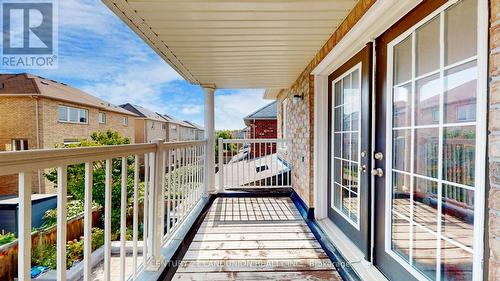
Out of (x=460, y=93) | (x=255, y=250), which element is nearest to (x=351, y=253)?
(x=255, y=250)

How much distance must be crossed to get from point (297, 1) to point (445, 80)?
1.17 meters

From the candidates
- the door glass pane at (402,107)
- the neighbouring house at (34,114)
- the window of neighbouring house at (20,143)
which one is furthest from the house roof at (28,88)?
the door glass pane at (402,107)

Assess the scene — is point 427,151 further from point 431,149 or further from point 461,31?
point 461,31

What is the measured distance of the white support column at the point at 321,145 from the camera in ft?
10.6

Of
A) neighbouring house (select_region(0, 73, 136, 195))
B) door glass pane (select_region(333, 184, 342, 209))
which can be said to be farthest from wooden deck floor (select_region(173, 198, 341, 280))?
neighbouring house (select_region(0, 73, 136, 195))

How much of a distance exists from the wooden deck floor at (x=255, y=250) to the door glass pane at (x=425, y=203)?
92 cm

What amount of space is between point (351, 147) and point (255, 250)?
56.7 inches

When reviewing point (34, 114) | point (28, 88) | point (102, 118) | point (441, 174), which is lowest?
point (441, 174)

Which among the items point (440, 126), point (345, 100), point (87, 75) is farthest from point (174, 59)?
point (87, 75)

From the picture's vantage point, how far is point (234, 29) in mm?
2410

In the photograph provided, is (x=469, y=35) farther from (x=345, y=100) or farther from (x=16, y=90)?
(x=16, y=90)

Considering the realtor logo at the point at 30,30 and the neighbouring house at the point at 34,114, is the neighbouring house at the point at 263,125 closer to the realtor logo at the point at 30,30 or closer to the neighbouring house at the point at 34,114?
the realtor logo at the point at 30,30

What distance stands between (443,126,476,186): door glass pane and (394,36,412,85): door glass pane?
53cm

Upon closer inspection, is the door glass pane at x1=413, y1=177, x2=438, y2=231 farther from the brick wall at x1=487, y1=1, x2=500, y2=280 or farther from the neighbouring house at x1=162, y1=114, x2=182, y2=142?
the neighbouring house at x1=162, y1=114, x2=182, y2=142
